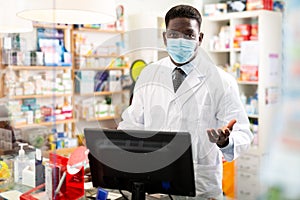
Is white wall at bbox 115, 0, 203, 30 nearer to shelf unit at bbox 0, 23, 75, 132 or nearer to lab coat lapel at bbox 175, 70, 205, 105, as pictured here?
shelf unit at bbox 0, 23, 75, 132

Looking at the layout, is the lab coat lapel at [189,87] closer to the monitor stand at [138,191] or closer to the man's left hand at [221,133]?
the man's left hand at [221,133]

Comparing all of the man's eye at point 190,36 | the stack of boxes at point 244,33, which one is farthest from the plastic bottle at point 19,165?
the stack of boxes at point 244,33

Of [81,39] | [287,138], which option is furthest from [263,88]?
[287,138]

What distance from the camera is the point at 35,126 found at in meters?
2.48

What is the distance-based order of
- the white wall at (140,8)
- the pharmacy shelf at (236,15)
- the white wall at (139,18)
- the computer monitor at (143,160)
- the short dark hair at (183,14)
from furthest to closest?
the pharmacy shelf at (236,15) < the white wall at (140,8) < the white wall at (139,18) < the short dark hair at (183,14) < the computer monitor at (143,160)

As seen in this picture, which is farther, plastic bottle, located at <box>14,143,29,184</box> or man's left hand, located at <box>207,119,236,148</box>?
plastic bottle, located at <box>14,143,29,184</box>

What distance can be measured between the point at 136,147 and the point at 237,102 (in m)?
0.66

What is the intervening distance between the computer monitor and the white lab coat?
381 mm

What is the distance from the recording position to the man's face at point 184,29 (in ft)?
5.83

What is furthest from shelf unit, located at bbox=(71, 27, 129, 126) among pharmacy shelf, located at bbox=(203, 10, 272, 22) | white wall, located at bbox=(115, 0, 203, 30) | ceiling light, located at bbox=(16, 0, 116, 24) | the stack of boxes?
ceiling light, located at bbox=(16, 0, 116, 24)

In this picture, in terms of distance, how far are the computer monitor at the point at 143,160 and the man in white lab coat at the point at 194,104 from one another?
392 mm

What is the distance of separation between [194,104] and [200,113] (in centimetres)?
5

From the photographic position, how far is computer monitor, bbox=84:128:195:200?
1238mm

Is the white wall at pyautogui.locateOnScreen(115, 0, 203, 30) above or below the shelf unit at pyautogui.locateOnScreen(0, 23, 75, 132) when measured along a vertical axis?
above
